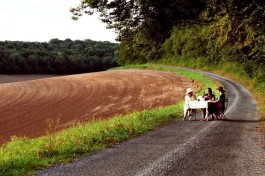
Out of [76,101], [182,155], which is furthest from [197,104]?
[76,101]

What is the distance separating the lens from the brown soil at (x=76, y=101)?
28084mm

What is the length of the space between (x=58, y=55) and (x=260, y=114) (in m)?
89.4

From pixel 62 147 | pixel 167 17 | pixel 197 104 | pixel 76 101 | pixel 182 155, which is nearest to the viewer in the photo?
pixel 182 155

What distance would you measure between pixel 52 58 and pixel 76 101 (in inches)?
2644

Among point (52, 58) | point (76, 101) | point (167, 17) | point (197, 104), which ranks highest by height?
point (167, 17)

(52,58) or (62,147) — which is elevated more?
(52,58)

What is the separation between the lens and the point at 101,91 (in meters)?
45.5

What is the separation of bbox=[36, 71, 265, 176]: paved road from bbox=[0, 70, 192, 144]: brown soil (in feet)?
34.4

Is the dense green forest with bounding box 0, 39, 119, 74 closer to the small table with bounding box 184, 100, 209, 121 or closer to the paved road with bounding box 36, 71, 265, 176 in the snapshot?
the small table with bounding box 184, 100, 209, 121

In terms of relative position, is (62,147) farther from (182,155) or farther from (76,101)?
(76,101)

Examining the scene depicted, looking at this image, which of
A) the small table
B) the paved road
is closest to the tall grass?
the paved road

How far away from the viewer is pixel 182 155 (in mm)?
10625

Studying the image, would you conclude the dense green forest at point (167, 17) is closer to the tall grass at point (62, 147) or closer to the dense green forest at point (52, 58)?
the tall grass at point (62, 147)

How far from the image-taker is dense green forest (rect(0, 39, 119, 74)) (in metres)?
92.6
